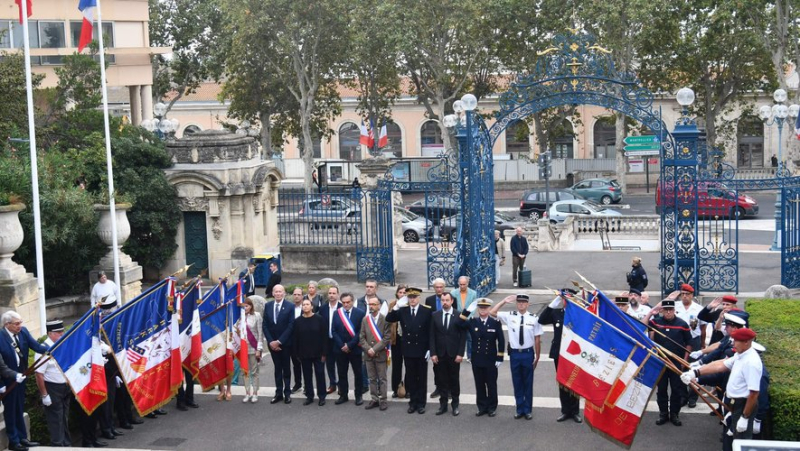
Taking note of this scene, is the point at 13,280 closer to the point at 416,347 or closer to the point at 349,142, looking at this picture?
the point at 416,347

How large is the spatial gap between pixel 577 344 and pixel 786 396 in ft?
7.82

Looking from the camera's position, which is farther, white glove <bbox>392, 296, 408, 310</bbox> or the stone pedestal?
the stone pedestal

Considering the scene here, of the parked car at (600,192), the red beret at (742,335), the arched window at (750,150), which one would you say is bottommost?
the red beret at (742,335)

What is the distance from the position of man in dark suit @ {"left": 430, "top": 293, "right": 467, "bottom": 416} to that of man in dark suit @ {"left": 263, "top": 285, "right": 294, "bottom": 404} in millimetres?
2000

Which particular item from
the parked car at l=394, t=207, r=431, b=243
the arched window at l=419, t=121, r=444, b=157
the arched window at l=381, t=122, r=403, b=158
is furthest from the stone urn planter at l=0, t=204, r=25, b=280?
the arched window at l=381, t=122, r=403, b=158

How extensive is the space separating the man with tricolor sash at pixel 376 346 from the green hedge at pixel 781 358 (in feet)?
15.4

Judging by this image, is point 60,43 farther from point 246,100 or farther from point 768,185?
point 768,185

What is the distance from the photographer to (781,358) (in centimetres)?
1183

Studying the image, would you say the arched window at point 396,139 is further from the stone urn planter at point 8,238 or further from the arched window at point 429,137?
the stone urn planter at point 8,238

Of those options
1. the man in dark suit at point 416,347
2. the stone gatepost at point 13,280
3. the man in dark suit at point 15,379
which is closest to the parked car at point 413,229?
the stone gatepost at point 13,280

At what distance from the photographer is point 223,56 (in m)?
52.8

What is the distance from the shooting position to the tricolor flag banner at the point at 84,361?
11703 mm

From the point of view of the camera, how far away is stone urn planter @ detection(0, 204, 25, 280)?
16531mm

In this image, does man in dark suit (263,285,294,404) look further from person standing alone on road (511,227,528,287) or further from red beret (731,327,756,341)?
person standing alone on road (511,227,528,287)
